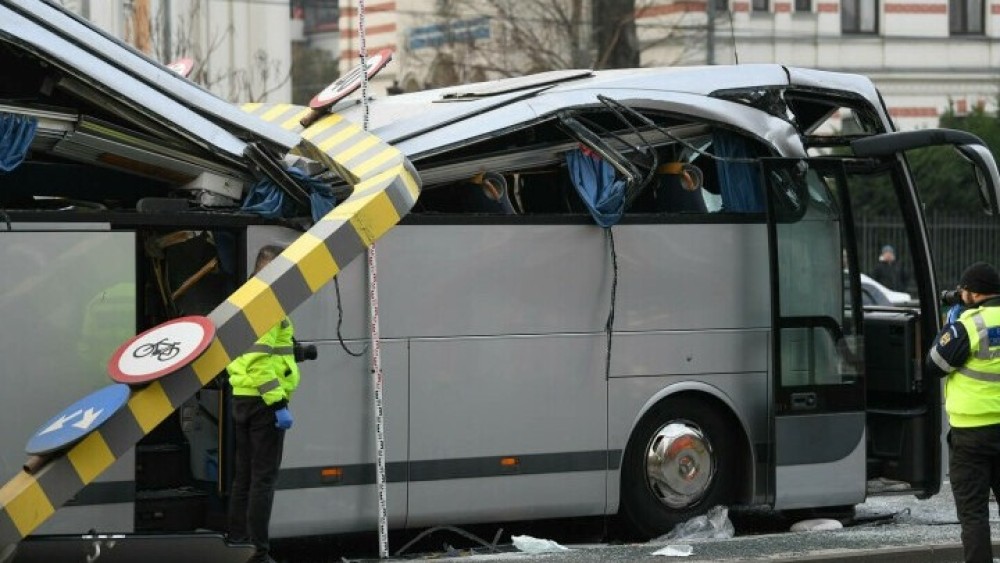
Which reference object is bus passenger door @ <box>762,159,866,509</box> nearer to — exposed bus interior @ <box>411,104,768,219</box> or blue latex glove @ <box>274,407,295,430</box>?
exposed bus interior @ <box>411,104,768,219</box>

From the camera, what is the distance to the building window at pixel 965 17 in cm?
4694

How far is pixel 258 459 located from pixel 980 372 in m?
4.05

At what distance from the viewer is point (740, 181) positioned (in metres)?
12.3

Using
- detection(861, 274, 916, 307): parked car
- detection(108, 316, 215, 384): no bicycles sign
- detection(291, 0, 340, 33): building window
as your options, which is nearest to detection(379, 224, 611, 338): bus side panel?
detection(108, 316, 215, 384): no bicycles sign

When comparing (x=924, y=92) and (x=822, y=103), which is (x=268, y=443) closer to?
(x=822, y=103)

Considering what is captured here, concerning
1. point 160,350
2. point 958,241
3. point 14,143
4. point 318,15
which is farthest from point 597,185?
point 318,15

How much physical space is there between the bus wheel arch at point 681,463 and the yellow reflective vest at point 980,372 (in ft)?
7.22

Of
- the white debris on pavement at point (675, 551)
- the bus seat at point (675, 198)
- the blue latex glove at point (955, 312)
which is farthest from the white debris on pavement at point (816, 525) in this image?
the bus seat at point (675, 198)

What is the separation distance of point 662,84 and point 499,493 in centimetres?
289

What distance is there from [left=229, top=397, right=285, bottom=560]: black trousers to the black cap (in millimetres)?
3937

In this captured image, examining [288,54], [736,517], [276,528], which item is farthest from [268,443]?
[288,54]

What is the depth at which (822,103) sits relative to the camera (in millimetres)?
12930

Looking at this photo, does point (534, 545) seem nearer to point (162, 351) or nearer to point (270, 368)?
point (270, 368)

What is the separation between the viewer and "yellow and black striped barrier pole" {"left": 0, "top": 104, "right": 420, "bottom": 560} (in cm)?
802
